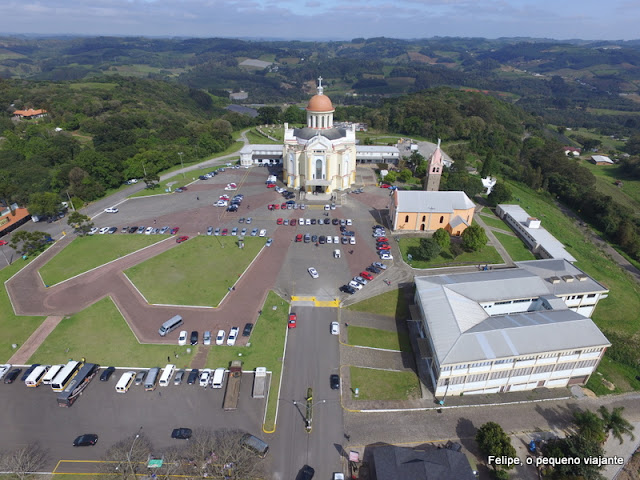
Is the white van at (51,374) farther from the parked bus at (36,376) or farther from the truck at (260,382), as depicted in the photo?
the truck at (260,382)

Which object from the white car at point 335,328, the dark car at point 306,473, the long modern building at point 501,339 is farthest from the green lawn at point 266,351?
the long modern building at point 501,339

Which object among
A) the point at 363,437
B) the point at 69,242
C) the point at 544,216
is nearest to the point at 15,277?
the point at 69,242

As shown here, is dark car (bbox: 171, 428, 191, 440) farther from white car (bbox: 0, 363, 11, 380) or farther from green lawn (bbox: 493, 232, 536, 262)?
green lawn (bbox: 493, 232, 536, 262)

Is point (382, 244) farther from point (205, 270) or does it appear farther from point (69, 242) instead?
point (69, 242)

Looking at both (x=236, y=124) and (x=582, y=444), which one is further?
(x=236, y=124)

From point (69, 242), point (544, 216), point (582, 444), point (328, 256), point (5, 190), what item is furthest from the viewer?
point (544, 216)

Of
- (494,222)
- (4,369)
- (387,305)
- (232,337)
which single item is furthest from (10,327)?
(494,222)

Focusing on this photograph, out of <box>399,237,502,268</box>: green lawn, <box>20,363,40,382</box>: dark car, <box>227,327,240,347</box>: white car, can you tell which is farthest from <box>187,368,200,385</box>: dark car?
<box>399,237,502,268</box>: green lawn
